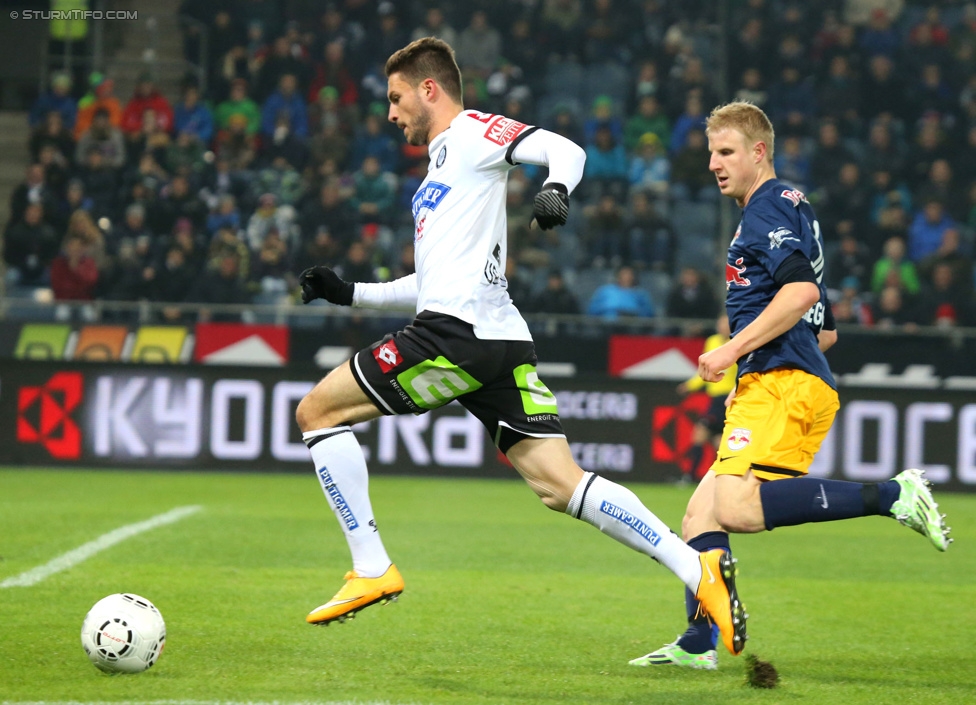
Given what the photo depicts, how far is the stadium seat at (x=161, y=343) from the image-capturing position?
14.3m

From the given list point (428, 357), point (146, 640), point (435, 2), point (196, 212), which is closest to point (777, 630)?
point (428, 357)

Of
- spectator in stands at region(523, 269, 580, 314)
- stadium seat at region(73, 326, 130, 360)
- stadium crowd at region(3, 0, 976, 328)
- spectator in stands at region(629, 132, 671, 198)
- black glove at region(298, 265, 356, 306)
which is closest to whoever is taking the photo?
black glove at region(298, 265, 356, 306)

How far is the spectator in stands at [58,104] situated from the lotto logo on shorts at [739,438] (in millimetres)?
15693

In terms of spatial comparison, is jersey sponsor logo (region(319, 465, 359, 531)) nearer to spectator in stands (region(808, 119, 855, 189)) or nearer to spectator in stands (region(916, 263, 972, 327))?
spectator in stands (region(916, 263, 972, 327))

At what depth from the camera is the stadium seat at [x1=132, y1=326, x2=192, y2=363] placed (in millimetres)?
14284

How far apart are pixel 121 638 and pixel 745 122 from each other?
9.91 feet

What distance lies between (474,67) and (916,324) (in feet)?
25.4

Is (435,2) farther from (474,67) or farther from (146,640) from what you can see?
(146,640)

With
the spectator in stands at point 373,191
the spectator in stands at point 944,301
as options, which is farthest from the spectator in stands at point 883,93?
the spectator in stands at point 373,191

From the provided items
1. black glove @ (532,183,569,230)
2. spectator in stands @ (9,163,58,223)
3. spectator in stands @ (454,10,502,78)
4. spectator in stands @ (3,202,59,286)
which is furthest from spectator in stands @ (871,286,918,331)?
black glove @ (532,183,569,230)

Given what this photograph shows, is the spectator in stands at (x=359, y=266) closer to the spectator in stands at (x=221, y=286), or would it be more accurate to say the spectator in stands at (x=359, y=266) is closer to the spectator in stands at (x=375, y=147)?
the spectator in stands at (x=221, y=286)

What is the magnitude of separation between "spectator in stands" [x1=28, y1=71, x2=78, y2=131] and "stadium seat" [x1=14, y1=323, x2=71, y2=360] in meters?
5.07

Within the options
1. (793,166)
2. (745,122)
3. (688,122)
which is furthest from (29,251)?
(745,122)

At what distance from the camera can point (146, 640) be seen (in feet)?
14.5
